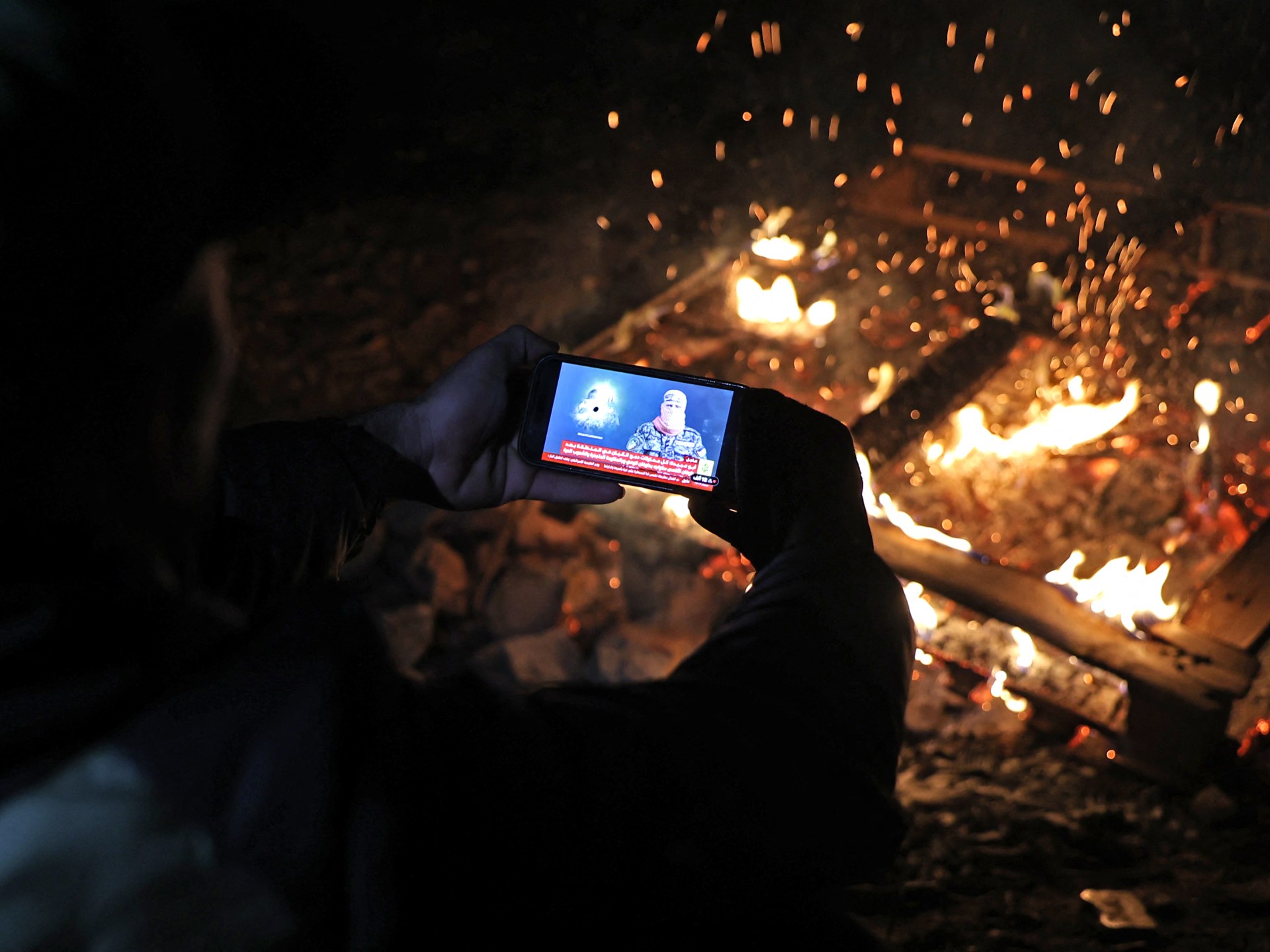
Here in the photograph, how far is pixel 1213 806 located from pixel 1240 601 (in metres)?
0.59

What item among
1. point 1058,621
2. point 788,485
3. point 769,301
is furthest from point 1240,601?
point 769,301

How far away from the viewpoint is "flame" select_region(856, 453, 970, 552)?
2.59 meters

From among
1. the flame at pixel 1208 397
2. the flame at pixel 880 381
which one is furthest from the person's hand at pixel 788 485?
the flame at pixel 1208 397

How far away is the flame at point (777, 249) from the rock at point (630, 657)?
2.22 meters

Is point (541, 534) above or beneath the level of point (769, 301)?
Result: beneath

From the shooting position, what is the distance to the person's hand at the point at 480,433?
68.4 inches

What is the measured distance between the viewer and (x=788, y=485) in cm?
146

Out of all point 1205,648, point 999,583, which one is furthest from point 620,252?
point 1205,648

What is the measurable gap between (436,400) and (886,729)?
112 cm

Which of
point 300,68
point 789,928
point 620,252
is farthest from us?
point 620,252

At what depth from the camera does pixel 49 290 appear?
0.52 metres

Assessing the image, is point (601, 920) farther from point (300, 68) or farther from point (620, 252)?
point (620, 252)

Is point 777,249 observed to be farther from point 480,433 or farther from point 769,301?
point 480,433

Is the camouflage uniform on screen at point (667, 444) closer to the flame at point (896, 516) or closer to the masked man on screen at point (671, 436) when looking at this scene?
the masked man on screen at point (671, 436)
